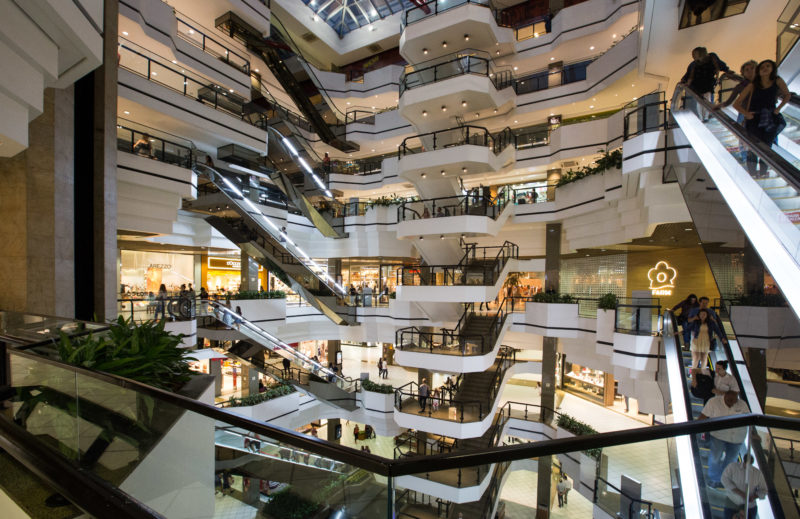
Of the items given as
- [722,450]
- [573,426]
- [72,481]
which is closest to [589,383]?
[573,426]

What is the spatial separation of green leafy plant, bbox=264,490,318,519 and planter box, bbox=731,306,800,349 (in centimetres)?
456

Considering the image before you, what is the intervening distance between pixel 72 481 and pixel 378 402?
14.0 meters

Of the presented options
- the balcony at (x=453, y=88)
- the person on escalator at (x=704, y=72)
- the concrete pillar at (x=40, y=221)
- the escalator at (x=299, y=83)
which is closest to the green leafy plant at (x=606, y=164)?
the person on escalator at (x=704, y=72)

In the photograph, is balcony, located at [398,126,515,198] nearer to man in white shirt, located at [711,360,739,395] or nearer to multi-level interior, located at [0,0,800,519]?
multi-level interior, located at [0,0,800,519]

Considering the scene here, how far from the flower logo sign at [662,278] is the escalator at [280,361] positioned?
1280 centimetres

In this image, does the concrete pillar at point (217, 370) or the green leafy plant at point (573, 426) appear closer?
the green leafy plant at point (573, 426)

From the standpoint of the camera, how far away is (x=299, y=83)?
22062 millimetres

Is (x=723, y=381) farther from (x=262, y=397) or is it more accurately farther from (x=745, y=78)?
(x=262, y=397)

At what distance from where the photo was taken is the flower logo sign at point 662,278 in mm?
14719

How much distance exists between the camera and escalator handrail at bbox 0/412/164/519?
218cm

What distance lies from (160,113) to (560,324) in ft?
49.0

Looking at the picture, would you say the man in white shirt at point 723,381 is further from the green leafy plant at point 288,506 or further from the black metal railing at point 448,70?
the black metal railing at point 448,70

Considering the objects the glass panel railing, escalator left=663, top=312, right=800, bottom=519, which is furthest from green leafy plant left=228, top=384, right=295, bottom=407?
the glass panel railing

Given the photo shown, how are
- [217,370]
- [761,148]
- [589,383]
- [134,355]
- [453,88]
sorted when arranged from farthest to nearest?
1. [589,383]
2. [217,370]
3. [453,88]
4. [761,148]
5. [134,355]
